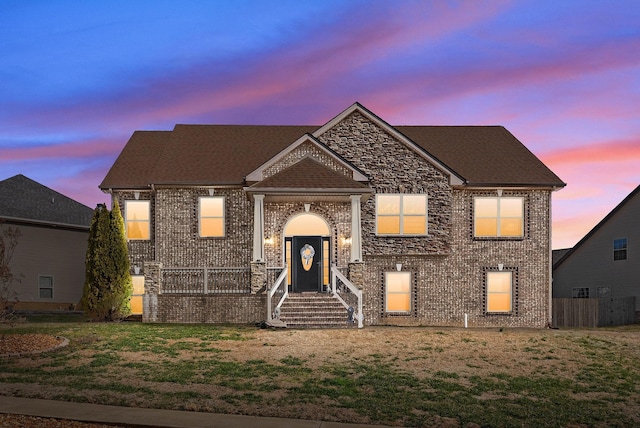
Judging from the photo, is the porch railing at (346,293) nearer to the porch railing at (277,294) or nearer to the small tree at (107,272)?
the porch railing at (277,294)

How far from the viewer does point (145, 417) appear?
12523 millimetres

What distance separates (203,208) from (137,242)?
3322 mm

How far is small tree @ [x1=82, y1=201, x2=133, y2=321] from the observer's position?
95.3ft

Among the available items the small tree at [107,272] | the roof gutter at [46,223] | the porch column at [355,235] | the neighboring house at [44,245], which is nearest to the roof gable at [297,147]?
the porch column at [355,235]

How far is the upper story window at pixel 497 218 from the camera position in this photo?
31406 mm

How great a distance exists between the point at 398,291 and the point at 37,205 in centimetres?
2025

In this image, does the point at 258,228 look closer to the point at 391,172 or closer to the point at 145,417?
the point at 391,172

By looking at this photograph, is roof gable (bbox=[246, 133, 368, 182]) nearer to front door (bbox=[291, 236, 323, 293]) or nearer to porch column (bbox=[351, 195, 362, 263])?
porch column (bbox=[351, 195, 362, 263])

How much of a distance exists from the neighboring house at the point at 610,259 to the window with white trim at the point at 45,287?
27.9 meters

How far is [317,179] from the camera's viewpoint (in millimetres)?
28453

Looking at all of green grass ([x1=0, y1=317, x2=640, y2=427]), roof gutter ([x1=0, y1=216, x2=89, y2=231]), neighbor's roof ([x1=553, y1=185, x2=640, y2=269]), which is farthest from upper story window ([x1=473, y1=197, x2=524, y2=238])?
roof gutter ([x1=0, y1=216, x2=89, y2=231])

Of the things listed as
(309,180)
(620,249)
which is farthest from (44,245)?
(620,249)

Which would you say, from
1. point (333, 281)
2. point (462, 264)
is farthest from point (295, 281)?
point (462, 264)

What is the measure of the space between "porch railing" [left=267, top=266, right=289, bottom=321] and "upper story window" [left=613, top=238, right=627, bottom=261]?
56.3 feet
